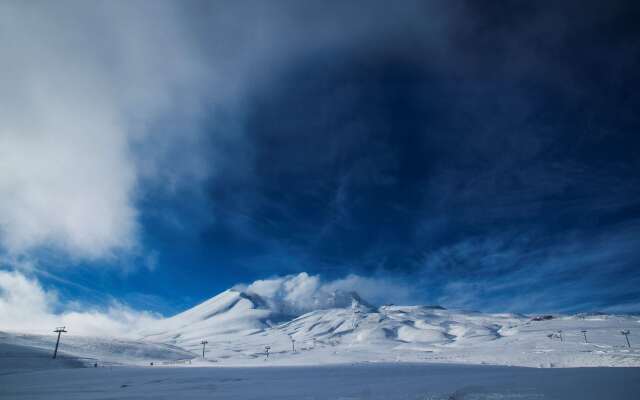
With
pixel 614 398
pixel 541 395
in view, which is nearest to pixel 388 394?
pixel 541 395

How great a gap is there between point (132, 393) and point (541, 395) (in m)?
22.3

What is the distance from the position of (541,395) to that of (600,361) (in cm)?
4477

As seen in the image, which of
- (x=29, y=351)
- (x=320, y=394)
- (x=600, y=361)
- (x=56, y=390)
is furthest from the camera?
(x=29, y=351)

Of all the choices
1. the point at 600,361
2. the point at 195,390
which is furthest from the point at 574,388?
the point at 600,361

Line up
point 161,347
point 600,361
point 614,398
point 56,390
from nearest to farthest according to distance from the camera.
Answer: point 614,398 → point 56,390 → point 600,361 → point 161,347

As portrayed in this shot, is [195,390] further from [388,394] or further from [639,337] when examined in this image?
[639,337]

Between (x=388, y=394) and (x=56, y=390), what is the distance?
2078 centimetres

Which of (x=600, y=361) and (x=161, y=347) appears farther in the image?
(x=161, y=347)

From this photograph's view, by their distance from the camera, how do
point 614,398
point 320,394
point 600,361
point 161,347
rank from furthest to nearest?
1. point 161,347
2. point 600,361
3. point 320,394
4. point 614,398

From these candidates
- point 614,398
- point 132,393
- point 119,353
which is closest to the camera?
point 614,398

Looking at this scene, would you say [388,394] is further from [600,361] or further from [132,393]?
[600,361]

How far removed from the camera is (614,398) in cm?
1595

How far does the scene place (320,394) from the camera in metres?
18.5

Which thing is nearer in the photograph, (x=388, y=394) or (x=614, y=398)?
(x=614, y=398)
